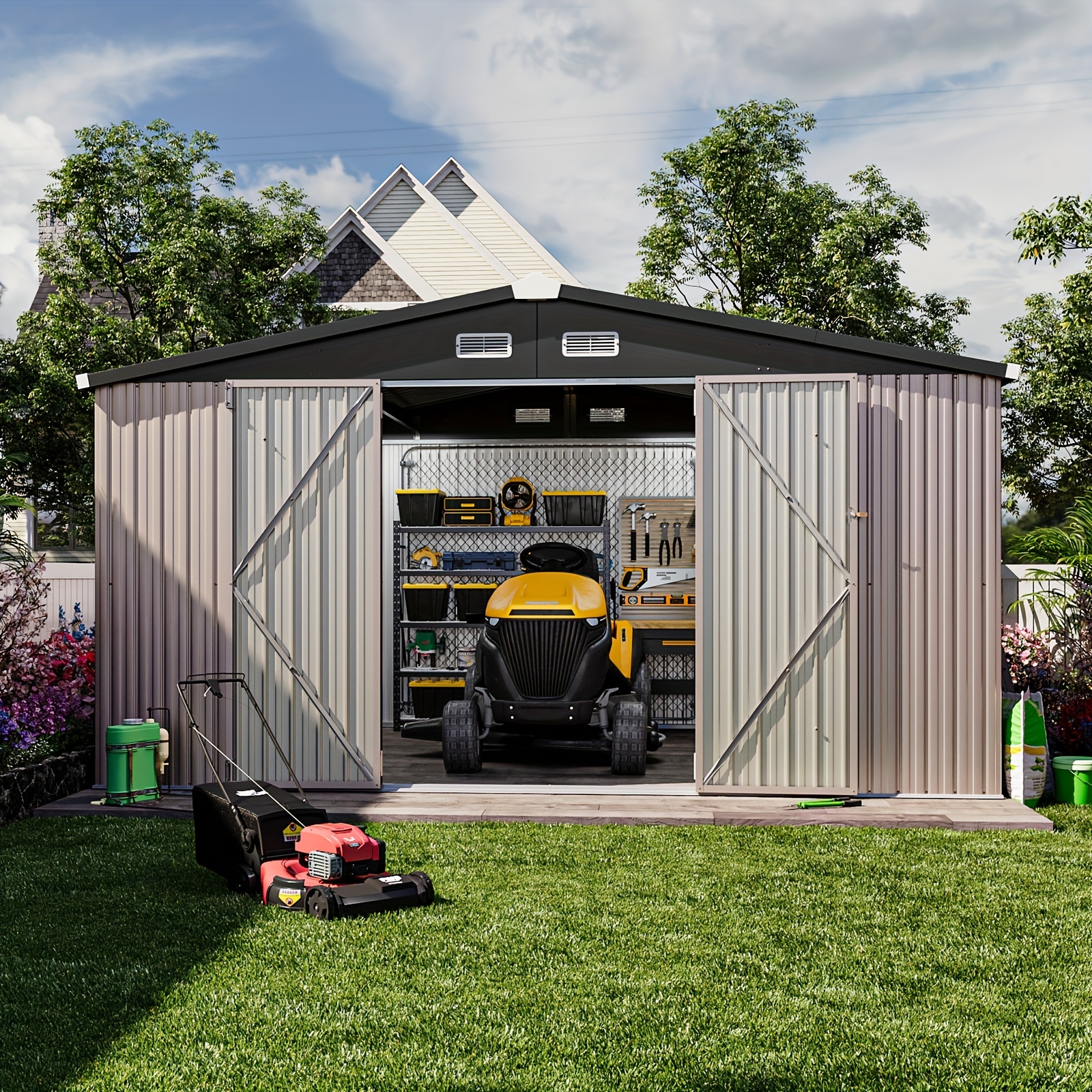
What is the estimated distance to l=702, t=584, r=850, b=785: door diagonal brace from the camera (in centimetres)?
644

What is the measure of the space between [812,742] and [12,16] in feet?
36.1

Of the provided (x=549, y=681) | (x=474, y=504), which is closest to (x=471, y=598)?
(x=474, y=504)

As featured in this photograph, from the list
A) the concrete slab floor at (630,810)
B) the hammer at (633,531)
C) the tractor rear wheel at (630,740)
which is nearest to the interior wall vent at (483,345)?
the tractor rear wheel at (630,740)

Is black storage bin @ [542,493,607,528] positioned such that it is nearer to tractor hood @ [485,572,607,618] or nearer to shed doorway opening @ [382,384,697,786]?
shed doorway opening @ [382,384,697,786]

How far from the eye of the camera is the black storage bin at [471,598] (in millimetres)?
9570

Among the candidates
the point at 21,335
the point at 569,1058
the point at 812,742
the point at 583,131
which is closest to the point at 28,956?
the point at 569,1058

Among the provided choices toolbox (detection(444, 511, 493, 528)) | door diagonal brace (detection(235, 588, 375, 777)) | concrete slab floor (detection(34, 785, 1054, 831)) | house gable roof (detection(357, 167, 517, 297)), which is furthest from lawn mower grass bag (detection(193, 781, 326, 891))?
house gable roof (detection(357, 167, 517, 297))

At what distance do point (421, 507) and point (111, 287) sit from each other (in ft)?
21.0

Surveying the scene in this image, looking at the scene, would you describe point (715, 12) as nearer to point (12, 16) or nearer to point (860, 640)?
point (860, 640)

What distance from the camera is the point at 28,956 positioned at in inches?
151

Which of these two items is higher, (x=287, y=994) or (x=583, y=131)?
(x=583, y=131)

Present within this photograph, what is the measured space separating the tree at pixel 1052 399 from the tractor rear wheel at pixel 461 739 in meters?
7.12

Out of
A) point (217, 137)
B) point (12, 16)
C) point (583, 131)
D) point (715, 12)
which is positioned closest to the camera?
point (715, 12)

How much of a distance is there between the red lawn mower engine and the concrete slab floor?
1496 millimetres
